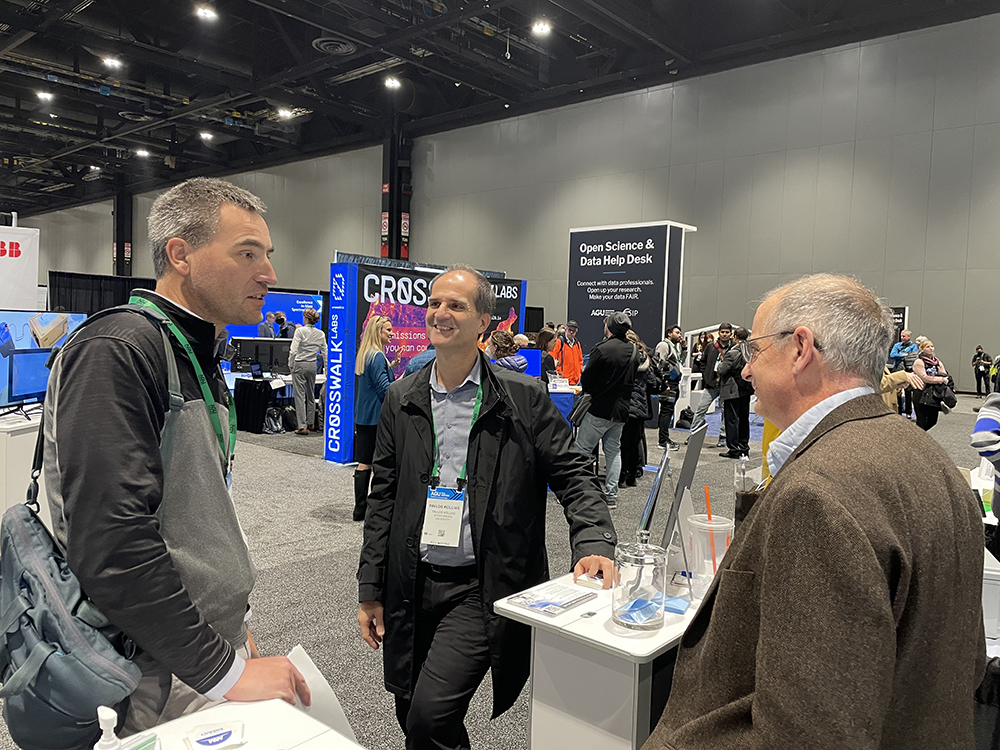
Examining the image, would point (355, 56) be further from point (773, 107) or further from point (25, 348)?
point (25, 348)

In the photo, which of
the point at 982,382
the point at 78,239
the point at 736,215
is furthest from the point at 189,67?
the point at 78,239

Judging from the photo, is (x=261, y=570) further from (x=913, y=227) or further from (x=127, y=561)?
(x=913, y=227)

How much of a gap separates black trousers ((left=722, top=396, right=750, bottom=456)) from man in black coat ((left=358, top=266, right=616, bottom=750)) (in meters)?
6.24

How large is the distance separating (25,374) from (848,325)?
4491mm

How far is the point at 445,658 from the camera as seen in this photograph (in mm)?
1678

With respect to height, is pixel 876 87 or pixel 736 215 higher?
pixel 876 87

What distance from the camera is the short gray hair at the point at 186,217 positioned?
124 cm

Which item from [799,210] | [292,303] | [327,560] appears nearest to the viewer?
[327,560]

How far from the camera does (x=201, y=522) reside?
115 centimetres

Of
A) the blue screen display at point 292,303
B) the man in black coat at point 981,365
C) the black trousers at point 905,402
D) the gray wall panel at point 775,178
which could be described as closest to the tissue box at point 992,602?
the black trousers at point 905,402

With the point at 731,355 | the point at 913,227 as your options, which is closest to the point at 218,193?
the point at 731,355

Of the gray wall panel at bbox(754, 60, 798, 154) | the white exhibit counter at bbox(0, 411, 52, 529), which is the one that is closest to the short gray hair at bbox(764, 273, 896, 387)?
the white exhibit counter at bbox(0, 411, 52, 529)

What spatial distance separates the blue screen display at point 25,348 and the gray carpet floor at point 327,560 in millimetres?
1596

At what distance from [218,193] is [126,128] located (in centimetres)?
1806
